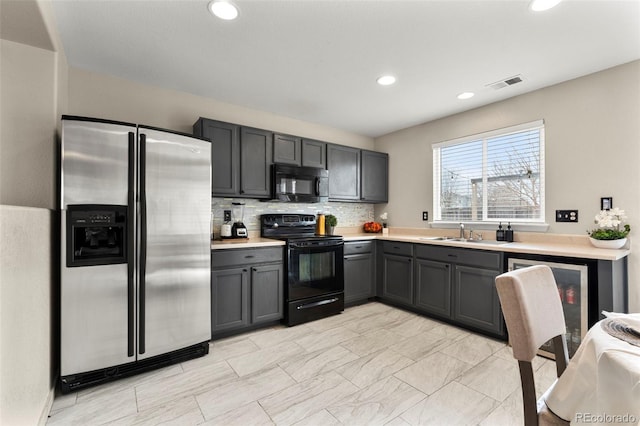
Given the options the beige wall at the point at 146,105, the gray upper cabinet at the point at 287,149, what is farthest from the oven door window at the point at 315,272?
the beige wall at the point at 146,105

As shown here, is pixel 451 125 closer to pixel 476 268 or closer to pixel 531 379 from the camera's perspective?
pixel 476 268

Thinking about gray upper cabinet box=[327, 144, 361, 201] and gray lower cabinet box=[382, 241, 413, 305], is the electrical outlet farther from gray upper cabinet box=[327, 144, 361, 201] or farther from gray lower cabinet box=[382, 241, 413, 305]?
gray upper cabinet box=[327, 144, 361, 201]

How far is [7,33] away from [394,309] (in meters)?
4.22

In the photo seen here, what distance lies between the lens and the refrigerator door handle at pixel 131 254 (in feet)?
7.14

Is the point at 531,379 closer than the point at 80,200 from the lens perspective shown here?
Yes

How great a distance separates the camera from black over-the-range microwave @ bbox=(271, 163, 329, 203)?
3518 millimetres

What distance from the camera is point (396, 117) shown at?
397 cm

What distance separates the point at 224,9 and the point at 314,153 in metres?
2.15

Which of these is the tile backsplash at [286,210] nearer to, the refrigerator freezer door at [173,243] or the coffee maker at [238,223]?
the coffee maker at [238,223]

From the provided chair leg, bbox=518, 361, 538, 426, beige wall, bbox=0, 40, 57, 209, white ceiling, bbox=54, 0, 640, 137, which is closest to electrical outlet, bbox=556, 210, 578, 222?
white ceiling, bbox=54, 0, 640, 137

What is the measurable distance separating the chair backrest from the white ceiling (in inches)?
66.8

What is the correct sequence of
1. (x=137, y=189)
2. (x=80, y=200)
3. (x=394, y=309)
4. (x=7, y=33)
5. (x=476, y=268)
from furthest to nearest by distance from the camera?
(x=394, y=309) → (x=476, y=268) → (x=137, y=189) → (x=80, y=200) → (x=7, y=33)

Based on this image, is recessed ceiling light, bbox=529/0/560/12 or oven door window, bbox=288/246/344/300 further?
oven door window, bbox=288/246/344/300

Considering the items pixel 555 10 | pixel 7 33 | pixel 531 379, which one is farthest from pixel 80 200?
pixel 555 10
